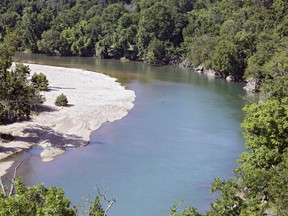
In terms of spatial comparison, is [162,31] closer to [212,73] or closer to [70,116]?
[212,73]

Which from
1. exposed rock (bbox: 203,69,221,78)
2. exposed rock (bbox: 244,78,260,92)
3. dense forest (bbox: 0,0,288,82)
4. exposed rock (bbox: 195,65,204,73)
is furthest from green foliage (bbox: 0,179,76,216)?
exposed rock (bbox: 195,65,204,73)

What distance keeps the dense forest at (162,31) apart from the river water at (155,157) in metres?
25.1

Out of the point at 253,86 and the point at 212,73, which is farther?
the point at 212,73

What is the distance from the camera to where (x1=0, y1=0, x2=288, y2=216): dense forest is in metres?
27.8

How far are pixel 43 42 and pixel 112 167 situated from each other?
97.7m

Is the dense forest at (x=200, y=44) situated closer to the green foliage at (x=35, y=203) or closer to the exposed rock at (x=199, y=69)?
the green foliage at (x=35, y=203)

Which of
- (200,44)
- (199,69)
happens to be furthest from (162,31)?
(199,69)

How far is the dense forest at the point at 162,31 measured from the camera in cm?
9394

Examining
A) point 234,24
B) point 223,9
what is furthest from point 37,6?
point 234,24

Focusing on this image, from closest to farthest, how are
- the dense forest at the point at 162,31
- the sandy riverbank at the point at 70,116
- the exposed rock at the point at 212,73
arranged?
the sandy riverbank at the point at 70,116
the dense forest at the point at 162,31
the exposed rock at the point at 212,73

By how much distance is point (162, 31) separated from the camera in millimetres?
123938

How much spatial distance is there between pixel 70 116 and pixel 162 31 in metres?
74.0

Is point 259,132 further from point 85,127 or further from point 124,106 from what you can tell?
point 124,106

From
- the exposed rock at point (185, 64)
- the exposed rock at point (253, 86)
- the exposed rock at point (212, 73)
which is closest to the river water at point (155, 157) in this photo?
the exposed rock at point (253, 86)
